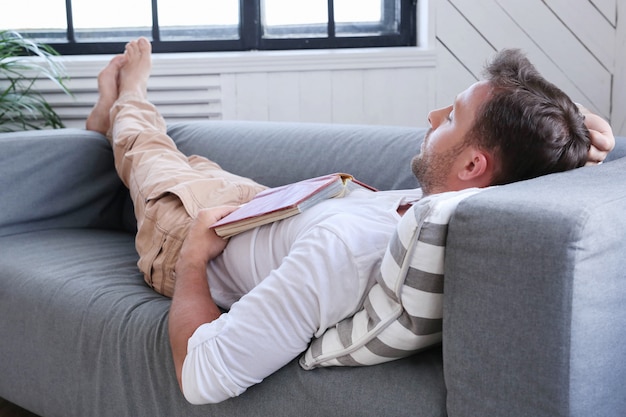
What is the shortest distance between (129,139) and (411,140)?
2.43 feet

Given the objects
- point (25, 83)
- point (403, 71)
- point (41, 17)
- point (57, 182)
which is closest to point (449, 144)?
point (57, 182)

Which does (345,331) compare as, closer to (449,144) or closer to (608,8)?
(449,144)

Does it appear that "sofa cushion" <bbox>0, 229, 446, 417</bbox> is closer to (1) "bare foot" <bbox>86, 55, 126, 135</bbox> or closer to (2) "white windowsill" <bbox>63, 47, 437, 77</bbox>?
(1) "bare foot" <bbox>86, 55, 126, 135</bbox>

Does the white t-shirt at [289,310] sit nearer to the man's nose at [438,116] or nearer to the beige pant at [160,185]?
the man's nose at [438,116]

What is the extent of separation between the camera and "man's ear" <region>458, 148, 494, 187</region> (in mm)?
1300

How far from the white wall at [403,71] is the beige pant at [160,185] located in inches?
28.1

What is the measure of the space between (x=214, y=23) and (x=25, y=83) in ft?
2.48

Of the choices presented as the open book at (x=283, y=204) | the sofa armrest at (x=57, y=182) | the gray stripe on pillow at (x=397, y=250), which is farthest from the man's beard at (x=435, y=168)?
the sofa armrest at (x=57, y=182)

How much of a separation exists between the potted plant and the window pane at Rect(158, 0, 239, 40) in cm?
46

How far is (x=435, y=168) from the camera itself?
1.38 meters

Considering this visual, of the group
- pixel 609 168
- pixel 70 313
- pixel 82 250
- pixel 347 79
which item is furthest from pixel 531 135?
pixel 347 79

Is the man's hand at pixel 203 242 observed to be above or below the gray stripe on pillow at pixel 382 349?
above

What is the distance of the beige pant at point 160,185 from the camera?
166cm

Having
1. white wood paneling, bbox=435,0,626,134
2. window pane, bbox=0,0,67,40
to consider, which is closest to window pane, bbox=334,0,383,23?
white wood paneling, bbox=435,0,626,134
